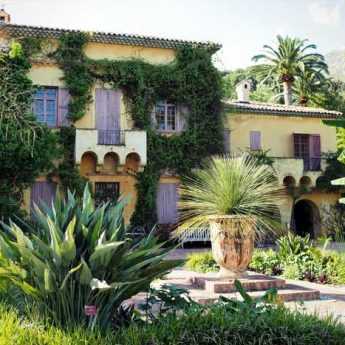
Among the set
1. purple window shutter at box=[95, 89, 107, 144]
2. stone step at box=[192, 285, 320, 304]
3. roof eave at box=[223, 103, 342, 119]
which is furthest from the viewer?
roof eave at box=[223, 103, 342, 119]

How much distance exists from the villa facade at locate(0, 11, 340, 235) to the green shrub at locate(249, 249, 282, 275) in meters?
8.64

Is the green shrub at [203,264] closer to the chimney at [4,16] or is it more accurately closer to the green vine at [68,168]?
the green vine at [68,168]

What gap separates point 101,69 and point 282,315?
1686 centimetres

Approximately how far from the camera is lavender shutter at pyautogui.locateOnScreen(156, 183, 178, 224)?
67.1 feet

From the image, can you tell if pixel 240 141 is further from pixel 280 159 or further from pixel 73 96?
pixel 73 96

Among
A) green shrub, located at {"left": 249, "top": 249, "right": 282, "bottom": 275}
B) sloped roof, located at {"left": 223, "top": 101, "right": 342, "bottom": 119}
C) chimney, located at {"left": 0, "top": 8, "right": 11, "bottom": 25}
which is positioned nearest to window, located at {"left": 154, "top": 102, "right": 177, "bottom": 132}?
sloped roof, located at {"left": 223, "top": 101, "right": 342, "bottom": 119}

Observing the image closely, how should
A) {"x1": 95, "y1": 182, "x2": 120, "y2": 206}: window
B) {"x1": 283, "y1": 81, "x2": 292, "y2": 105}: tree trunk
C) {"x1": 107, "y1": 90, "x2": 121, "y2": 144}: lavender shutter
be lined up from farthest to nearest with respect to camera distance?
{"x1": 283, "y1": 81, "x2": 292, "y2": 105}: tree trunk → {"x1": 107, "y1": 90, "x2": 121, "y2": 144}: lavender shutter → {"x1": 95, "y1": 182, "x2": 120, "y2": 206}: window

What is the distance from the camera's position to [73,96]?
19500 millimetres

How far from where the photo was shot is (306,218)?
25.9 m

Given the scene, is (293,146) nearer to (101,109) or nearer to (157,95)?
(157,95)

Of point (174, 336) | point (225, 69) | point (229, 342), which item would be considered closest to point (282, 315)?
point (229, 342)

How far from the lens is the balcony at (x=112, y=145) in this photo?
61.0 feet

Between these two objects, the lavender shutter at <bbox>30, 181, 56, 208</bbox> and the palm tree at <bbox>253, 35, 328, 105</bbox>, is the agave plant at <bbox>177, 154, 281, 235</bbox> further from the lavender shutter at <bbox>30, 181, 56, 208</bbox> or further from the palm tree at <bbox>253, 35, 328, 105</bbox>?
the palm tree at <bbox>253, 35, 328, 105</bbox>

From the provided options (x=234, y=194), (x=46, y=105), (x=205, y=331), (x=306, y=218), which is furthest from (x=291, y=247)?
(x=306, y=218)
